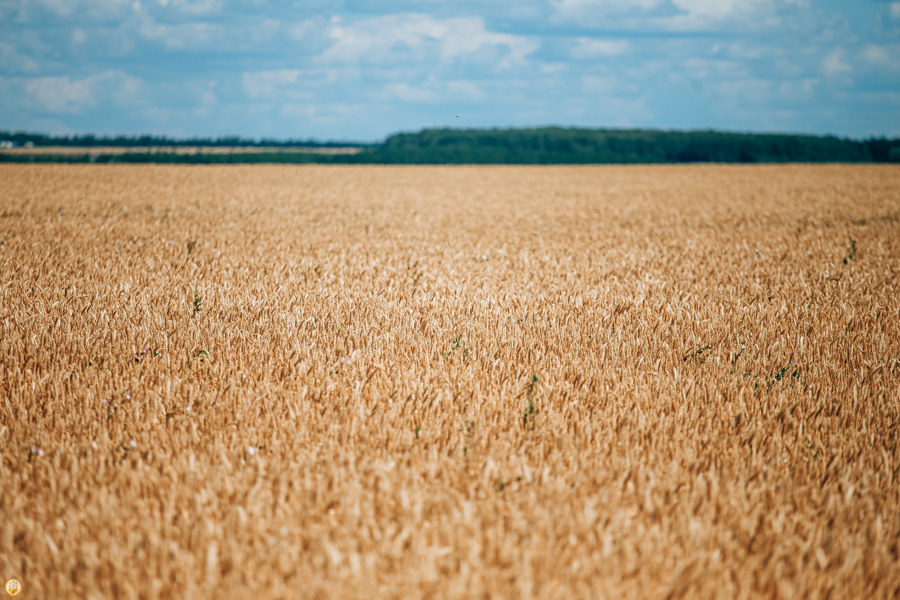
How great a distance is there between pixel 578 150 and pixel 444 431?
274 feet

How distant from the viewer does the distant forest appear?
55.0m

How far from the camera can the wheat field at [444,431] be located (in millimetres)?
2021

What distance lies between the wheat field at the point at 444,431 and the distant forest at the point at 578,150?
4556cm

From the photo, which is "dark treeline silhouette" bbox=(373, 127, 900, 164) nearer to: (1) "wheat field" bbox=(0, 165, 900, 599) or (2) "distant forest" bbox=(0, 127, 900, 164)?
(2) "distant forest" bbox=(0, 127, 900, 164)

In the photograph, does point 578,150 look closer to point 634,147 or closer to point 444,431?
point 634,147

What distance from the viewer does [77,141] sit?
119125mm

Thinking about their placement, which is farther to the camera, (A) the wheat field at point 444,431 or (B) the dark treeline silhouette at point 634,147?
(B) the dark treeline silhouette at point 634,147

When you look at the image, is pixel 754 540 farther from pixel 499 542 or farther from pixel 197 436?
pixel 197 436

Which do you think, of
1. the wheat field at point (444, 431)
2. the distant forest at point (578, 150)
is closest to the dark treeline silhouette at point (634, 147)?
the distant forest at point (578, 150)

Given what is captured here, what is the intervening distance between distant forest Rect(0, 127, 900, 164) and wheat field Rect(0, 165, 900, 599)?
45558mm

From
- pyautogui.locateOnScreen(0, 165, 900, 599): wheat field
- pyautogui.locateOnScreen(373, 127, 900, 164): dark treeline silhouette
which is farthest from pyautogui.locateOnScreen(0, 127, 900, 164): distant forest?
pyautogui.locateOnScreen(0, 165, 900, 599): wheat field

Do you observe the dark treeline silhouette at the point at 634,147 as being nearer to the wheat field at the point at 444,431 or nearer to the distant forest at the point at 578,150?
the distant forest at the point at 578,150

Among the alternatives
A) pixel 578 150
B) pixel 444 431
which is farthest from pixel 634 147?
pixel 444 431

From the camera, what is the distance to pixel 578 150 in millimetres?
82125
